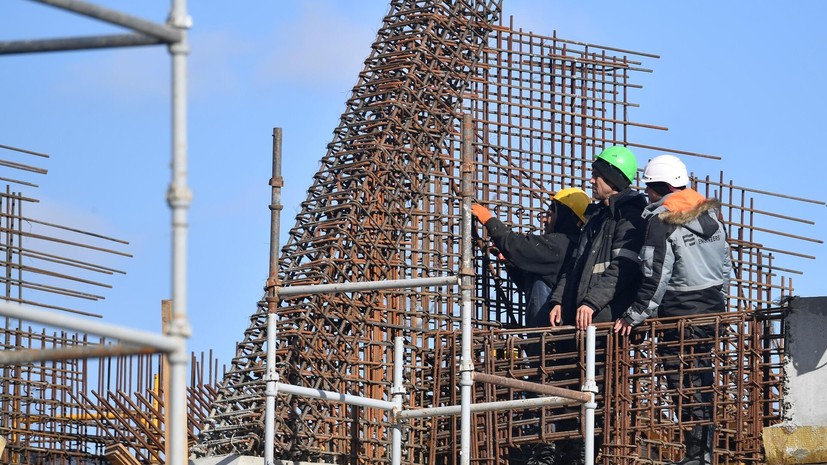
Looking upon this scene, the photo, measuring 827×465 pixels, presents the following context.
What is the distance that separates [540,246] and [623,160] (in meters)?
1.13

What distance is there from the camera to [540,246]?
1595cm

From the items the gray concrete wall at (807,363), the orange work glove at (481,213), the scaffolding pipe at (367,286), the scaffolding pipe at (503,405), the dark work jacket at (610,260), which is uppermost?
the orange work glove at (481,213)

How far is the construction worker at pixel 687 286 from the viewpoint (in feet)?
47.8

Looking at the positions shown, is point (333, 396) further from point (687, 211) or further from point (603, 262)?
point (687, 211)

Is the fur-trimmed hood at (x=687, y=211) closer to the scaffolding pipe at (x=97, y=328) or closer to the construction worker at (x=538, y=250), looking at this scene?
the construction worker at (x=538, y=250)

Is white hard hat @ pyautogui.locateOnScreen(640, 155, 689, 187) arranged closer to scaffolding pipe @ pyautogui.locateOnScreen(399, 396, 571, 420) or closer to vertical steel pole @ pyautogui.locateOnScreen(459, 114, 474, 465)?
vertical steel pole @ pyautogui.locateOnScreen(459, 114, 474, 465)

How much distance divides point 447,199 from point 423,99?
3.79ft

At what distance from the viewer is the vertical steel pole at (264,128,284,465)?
1419cm

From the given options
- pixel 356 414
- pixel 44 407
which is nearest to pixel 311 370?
pixel 356 414

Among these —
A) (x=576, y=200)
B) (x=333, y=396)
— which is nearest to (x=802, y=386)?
(x=576, y=200)

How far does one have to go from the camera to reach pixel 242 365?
52.3 feet

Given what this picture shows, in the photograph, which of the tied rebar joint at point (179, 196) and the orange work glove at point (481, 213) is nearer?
the tied rebar joint at point (179, 196)

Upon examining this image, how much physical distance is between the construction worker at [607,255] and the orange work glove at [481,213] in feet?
2.93

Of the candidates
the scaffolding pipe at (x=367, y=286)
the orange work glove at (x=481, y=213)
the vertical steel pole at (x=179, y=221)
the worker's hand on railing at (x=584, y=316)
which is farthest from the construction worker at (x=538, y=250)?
the vertical steel pole at (x=179, y=221)
